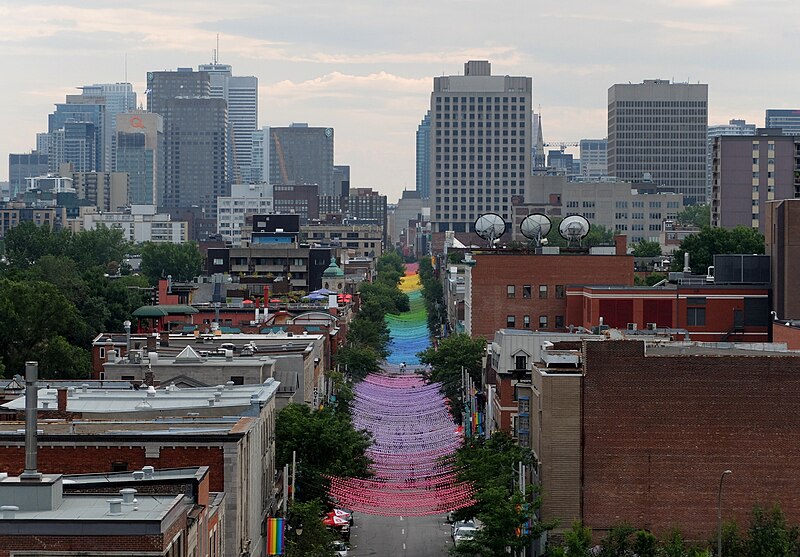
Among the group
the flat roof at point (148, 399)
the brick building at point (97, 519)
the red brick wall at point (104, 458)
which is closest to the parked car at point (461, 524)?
the flat roof at point (148, 399)

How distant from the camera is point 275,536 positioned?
66125 mm

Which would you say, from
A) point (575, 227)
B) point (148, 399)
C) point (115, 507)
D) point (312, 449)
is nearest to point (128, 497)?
point (115, 507)

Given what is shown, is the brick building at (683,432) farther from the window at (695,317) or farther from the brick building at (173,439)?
the window at (695,317)

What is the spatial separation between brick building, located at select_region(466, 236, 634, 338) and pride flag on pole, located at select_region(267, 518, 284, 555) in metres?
65.8

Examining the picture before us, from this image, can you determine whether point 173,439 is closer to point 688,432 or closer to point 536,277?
point 688,432

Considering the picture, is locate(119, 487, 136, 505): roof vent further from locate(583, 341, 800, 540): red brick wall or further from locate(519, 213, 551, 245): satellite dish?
locate(519, 213, 551, 245): satellite dish

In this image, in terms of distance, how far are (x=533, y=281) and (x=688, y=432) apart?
2607 inches

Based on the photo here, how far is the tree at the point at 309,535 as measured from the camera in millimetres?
65125

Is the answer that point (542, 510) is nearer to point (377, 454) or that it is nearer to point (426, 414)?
point (377, 454)

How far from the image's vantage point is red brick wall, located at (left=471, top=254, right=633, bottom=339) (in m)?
132

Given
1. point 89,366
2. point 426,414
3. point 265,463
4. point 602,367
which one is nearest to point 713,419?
point 602,367

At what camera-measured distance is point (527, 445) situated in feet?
247

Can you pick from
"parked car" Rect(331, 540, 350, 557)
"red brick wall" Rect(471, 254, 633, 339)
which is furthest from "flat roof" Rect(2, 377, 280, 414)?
"red brick wall" Rect(471, 254, 633, 339)

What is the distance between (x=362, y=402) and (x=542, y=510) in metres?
59.2
